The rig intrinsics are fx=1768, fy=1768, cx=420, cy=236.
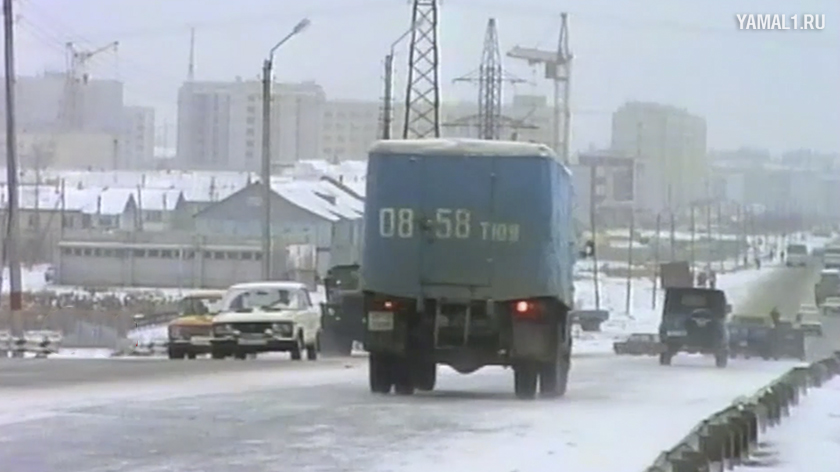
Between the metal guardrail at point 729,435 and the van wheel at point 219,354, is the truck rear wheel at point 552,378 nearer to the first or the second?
the metal guardrail at point 729,435

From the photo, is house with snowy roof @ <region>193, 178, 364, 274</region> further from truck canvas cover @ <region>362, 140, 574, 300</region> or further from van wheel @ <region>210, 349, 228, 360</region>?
truck canvas cover @ <region>362, 140, 574, 300</region>

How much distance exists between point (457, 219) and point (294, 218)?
285ft

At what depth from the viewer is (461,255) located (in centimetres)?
2338

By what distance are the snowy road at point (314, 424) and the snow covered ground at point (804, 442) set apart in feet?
3.17

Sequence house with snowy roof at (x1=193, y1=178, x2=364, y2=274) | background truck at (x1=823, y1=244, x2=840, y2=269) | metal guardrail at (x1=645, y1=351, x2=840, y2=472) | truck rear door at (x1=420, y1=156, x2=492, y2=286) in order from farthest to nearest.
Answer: background truck at (x1=823, y1=244, x2=840, y2=269) < house with snowy roof at (x1=193, y1=178, x2=364, y2=274) < truck rear door at (x1=420, y1=156, x2=492, y2=286) < metal guardrail at (x1=645, y1=351, x2=840, y2=472)

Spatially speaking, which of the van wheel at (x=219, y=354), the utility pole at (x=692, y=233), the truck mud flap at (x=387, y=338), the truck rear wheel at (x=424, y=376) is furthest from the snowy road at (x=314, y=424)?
the utility pole at (x=692, y=233)

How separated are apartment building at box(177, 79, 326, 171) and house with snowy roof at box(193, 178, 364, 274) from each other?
57072mm

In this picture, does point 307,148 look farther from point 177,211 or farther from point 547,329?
point 547,329

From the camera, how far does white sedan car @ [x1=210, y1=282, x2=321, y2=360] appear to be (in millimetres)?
35719

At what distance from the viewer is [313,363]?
116 ft

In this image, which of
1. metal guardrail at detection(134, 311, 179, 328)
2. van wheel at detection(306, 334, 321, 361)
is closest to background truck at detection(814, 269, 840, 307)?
metal guardrail at detection(134, 311, 179, 328)

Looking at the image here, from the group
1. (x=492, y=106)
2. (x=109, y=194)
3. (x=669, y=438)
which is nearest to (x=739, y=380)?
(x=669, y=438)

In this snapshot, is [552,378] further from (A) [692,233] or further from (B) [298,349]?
(A) [692,233]

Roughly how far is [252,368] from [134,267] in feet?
231
